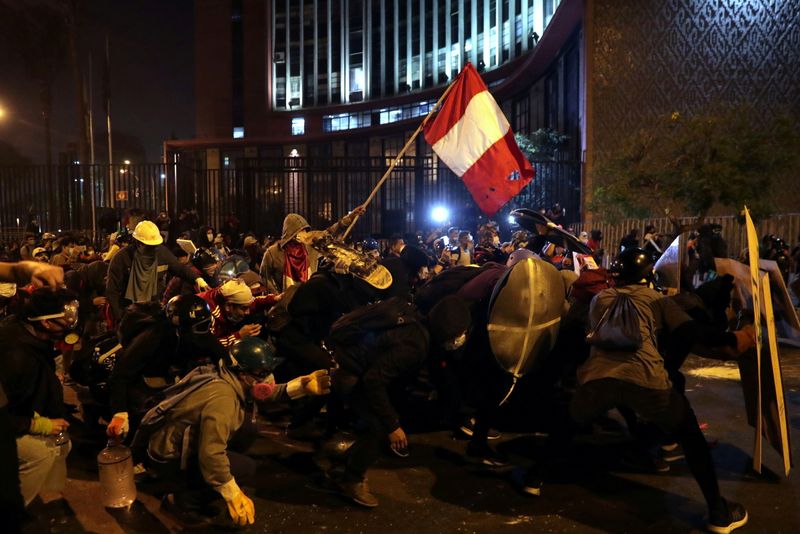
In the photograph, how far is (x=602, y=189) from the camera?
15.8 metres

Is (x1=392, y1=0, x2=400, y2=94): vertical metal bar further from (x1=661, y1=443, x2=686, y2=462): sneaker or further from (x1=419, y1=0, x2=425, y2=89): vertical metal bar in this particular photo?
(x1=661, y1=443, x2=686, y2=462): sneaker

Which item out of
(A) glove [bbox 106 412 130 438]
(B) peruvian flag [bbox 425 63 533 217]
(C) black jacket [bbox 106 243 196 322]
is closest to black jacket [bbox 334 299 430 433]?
(A) glove [bbox 106 412 130 438]

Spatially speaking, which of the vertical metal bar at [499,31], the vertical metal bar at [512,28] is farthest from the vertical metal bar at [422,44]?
the vertical metal bar at [512,28]

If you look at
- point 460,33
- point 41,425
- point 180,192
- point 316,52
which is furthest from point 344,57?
point 41,425

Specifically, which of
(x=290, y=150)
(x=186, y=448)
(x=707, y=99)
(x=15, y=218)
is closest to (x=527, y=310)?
(x=186, y=448)

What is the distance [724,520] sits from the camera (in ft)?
13.0

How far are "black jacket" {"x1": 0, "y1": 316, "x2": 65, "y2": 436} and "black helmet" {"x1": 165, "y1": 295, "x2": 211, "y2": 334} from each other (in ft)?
2.45

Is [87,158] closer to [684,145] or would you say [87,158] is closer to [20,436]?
[684,145]

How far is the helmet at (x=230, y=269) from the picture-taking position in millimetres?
6960

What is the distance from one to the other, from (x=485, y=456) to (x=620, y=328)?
1831 mm

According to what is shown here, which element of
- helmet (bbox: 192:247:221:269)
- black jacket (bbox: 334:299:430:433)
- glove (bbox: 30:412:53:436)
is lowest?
glove (bbox: 30:412:53:436)

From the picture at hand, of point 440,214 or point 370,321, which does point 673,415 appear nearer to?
point 370,321

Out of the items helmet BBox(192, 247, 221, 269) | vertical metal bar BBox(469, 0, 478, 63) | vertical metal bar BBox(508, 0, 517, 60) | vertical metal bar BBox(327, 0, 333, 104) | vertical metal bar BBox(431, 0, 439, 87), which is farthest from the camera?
vertical metal bar BBox(327, 0, 333, 104)

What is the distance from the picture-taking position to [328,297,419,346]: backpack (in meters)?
4.25
